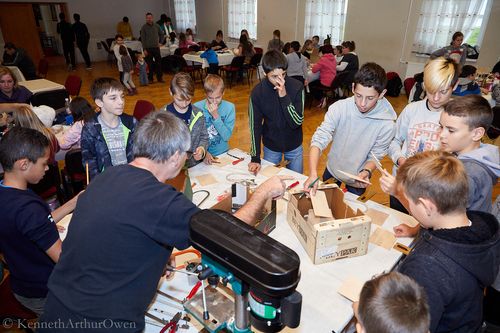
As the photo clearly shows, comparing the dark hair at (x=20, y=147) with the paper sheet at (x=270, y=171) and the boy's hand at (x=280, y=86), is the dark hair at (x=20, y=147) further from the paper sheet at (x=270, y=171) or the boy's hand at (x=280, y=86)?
the boy's hand at (x=280, y=86)

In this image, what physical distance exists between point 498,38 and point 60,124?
825 centimetres

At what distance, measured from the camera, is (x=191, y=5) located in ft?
44.0

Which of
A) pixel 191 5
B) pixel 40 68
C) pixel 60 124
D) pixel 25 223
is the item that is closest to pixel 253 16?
pixel 191 5

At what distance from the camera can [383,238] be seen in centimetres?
171

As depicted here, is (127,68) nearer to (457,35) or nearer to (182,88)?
(182,88)

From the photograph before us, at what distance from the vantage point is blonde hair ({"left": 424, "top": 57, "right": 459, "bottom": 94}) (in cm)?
187

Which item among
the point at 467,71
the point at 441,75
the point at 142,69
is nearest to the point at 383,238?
the point at 441,75

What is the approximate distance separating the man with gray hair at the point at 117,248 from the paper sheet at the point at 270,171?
133 cm

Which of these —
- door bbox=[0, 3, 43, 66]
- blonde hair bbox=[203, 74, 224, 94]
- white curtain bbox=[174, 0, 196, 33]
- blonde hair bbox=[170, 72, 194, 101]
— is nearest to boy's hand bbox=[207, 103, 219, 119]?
blonde hair bbox=[203, 74, 224, 94]

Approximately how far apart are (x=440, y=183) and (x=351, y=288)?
1.93 feet

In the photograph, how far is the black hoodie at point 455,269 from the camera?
3.34 feet

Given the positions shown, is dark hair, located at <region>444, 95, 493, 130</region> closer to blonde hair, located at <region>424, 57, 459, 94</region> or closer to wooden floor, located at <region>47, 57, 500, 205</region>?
blonde hair, located at <region>424, 57, 459, 94</region>

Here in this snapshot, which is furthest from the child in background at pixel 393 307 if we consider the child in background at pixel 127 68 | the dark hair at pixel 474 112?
the child in background at pixel 127 68

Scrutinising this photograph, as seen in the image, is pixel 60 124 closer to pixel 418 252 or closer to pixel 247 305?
pixel 247 305
